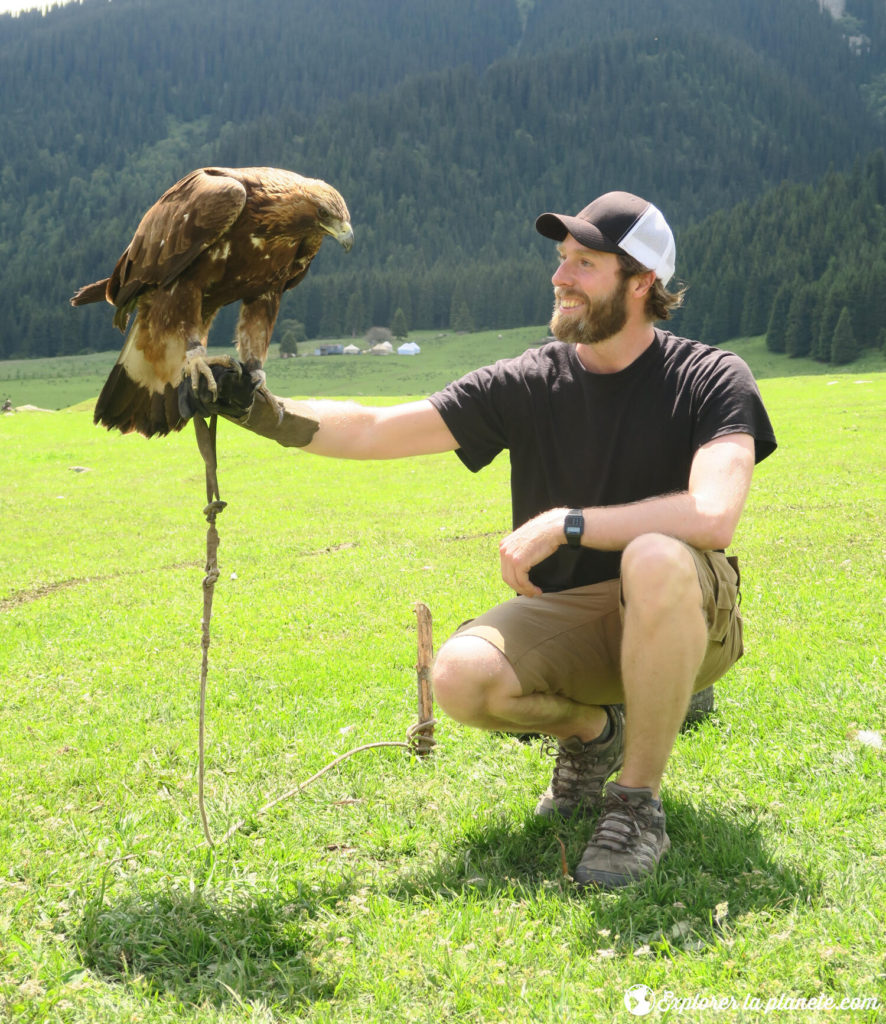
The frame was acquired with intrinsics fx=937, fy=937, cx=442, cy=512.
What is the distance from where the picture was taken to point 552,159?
17225cm

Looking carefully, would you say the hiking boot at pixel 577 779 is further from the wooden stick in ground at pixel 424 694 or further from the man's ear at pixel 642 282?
the man's ear at pixel 642 282

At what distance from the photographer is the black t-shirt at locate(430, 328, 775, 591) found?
11.8 feet

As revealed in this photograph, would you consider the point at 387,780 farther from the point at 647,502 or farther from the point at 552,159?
the point at 552,159

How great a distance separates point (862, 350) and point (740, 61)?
147912 mm

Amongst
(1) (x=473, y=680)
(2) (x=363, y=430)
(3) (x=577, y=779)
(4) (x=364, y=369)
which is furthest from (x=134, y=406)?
(4) (x=364, y=369)

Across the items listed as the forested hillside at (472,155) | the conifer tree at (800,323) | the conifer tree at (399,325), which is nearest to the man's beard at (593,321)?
the conifer tree at (800,323)

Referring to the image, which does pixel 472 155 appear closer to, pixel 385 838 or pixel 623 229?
pixel 623 229

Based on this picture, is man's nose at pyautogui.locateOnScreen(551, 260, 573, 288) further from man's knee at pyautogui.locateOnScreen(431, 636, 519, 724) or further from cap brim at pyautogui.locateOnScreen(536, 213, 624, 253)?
man's knee at pyautogui.locateOnScreen(431, 636, 519, 724)

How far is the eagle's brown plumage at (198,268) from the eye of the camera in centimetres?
425

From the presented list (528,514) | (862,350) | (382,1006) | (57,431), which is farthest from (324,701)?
(862,350)

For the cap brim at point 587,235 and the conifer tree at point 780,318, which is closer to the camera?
the cap brim at point 587,235

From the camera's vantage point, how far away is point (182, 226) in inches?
165

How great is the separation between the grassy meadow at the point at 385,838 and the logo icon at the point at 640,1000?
0.14ft

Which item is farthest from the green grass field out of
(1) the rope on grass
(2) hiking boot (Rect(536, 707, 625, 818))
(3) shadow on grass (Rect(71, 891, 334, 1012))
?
(3) shadow on grass (Rect(71, 891, 334, 1012))
